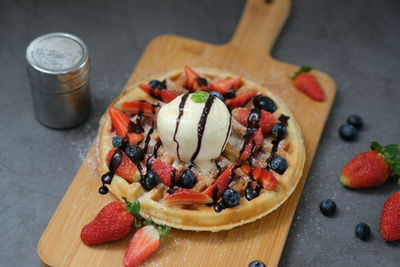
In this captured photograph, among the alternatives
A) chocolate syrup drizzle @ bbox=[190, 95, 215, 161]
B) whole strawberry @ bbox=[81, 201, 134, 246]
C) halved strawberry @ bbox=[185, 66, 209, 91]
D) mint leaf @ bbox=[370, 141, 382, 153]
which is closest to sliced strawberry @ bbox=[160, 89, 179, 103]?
halved strawberry @ bbox=[185, 66, 209, 91]

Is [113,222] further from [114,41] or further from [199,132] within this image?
[114,41]

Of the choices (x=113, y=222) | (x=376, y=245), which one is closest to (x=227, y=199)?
(x=113, y=222)

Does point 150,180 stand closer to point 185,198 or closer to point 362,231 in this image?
point 185,198

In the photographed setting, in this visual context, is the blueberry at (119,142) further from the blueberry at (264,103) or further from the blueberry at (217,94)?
the blueberry at (264,103)

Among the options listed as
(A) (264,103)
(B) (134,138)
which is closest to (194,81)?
(A) (264,103)

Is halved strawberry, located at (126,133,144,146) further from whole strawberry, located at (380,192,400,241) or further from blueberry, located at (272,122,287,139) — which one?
whole strawberry, located at (380,192,400,241)
